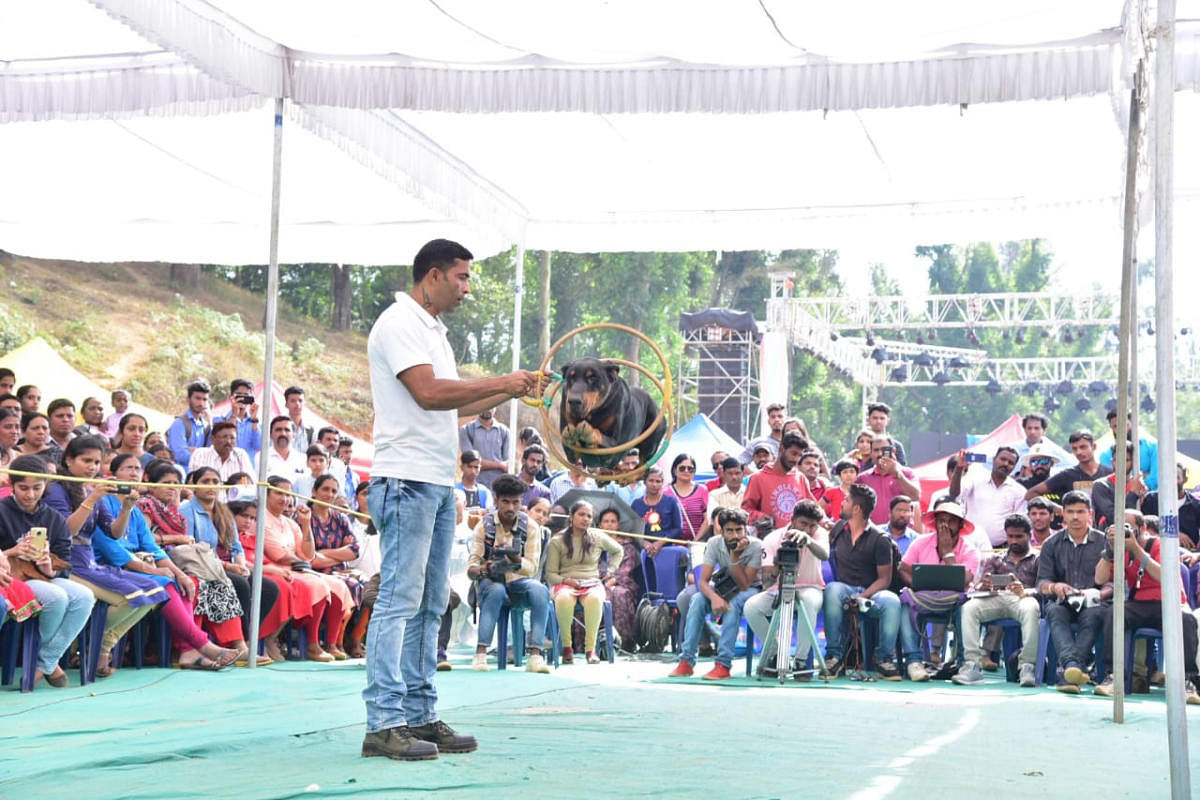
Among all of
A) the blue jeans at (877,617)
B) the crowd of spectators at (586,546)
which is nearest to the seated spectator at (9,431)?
the crowd of spectators at (586,546)

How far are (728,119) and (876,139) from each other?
0.98m

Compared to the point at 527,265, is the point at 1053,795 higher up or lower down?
lower down

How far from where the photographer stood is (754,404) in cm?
3133

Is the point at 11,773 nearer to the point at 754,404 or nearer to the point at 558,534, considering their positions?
the point at 558,534

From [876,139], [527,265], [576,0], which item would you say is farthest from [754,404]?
[576,0]

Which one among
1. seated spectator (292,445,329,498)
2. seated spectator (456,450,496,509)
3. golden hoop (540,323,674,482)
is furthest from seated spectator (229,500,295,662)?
golden hoop (540,323,674,482)

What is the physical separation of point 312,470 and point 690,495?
120 inches

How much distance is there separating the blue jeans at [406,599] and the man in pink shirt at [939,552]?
17.4ft

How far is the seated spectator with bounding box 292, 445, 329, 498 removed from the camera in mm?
10281

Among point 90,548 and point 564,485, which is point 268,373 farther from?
point 564,485

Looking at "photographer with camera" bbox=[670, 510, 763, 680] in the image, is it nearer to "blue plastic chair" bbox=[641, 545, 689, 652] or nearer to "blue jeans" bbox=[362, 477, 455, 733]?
"blue plastic chair" bbox=[641, 545, 689, 652]

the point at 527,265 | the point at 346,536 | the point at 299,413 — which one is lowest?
the point at 346,536

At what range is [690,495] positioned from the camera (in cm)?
1157

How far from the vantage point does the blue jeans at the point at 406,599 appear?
483cm
